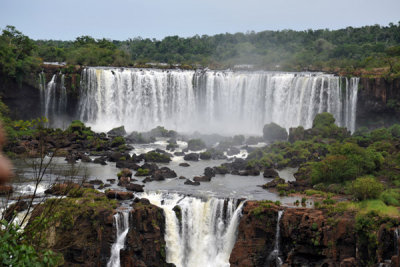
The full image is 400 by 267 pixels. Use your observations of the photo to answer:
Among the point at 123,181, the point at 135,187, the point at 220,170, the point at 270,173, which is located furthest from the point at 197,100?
the point at 135,187

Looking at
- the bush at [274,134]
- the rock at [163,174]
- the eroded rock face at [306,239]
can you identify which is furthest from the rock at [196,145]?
the eroded rock face at [306,239]

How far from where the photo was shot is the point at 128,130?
47.5 meters

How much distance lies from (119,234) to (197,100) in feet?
94.7

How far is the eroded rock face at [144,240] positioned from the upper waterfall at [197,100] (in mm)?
24667

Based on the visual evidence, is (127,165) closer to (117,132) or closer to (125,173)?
(125,173)

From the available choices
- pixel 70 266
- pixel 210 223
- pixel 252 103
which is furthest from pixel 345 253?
pixel 252 103

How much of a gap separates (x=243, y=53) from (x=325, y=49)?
1220 centimetres

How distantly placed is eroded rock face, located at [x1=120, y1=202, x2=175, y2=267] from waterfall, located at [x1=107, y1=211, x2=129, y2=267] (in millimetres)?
167

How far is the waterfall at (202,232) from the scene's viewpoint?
77.9 ft

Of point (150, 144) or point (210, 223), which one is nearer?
point (210, 223)

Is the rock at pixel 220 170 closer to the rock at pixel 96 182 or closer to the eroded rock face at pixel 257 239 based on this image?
the rock at pixel 96 182

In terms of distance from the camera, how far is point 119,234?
22.6 meters

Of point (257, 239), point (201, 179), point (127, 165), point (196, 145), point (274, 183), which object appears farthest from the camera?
point (196, 145)

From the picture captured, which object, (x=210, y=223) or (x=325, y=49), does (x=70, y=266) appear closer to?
(x=210, y=223)
